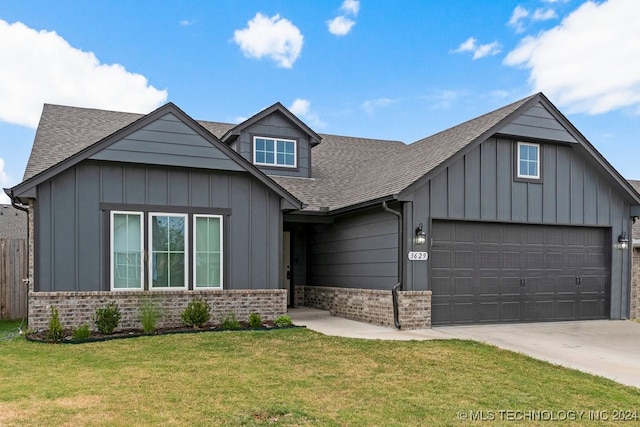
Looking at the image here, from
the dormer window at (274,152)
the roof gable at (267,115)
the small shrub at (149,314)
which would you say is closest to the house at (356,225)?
the small shrub at (149,314)

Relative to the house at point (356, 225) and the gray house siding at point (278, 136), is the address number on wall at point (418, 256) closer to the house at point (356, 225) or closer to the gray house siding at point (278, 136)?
the house at point (356, 225)

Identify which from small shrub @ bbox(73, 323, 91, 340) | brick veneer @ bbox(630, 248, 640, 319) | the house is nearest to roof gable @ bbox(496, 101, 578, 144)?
the house

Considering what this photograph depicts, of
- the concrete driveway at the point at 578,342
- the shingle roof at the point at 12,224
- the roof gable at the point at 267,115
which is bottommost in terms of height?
the concrete driveway at the point at 578,342

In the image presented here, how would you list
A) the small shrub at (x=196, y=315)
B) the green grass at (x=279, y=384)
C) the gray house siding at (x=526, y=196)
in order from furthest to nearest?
1. the gray house siding at (x=526, y=196)
2. the small shrub at (x=196, y=315)
3. the green grass at (x=279, y=384)

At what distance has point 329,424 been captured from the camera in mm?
4965

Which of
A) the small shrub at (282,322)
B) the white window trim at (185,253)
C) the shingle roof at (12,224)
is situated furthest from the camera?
the shingle roof at (12,224)

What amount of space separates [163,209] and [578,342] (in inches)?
329

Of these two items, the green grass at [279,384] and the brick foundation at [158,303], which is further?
the brick foundation at [158,303]

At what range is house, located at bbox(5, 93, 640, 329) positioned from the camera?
10258 millimetres

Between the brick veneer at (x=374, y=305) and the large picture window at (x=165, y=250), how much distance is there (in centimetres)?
337

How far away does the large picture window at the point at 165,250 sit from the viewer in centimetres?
1049

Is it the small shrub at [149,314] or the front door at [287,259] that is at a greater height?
the front door at [287,259]

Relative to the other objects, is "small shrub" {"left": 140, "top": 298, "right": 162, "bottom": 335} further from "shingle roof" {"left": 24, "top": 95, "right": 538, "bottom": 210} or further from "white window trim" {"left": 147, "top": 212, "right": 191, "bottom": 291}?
"shingle roof" {"left": 24, "top": 95, "right": 538, "bottom": 210}

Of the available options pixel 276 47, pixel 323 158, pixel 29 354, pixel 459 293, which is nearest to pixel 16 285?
pixel 29 354
